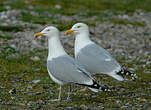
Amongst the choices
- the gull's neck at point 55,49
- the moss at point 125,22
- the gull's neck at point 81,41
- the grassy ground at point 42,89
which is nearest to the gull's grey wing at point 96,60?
the gull's neck at point 81,41

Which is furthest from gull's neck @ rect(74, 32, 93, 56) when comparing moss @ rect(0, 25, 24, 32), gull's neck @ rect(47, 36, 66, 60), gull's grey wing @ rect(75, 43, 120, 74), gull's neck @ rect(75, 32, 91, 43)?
moss @ rect(0, 25, 24, 32)

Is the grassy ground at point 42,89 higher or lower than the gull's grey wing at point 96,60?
lower

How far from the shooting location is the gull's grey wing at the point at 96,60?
10508 mm

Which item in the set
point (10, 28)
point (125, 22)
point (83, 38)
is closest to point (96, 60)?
point (83, 38)

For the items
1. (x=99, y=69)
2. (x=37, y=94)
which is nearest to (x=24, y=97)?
(x=37, y=94)

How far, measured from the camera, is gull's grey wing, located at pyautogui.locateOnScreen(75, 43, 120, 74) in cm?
1051

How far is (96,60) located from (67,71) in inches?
55.2

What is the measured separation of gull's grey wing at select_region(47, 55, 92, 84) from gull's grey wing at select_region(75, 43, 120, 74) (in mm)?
1080

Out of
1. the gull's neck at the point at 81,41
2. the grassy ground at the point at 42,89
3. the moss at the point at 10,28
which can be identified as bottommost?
the grassy ground at the point at 42,89

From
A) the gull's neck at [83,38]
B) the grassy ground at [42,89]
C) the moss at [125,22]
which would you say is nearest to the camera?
the grassy ground at [42,89]

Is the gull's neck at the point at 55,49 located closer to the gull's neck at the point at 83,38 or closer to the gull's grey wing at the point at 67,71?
the gull's grey wing at the point at 67,71

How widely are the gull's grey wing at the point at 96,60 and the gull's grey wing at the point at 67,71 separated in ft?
3.54

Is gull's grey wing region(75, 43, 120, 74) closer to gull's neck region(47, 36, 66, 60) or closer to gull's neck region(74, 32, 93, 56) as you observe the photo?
gull's neck region(74, 32, 93, 56)

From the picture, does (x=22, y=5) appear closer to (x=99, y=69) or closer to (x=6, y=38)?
(x=6, y=38)
